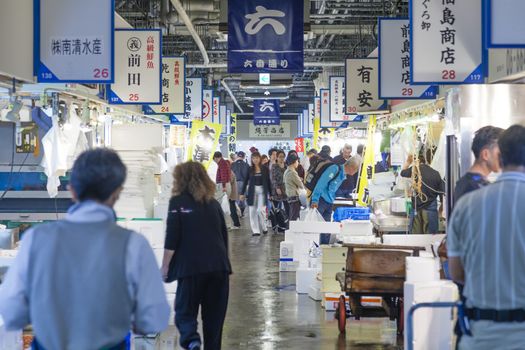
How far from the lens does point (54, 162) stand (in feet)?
30.6

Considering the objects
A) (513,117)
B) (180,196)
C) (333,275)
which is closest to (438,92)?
(333,275)

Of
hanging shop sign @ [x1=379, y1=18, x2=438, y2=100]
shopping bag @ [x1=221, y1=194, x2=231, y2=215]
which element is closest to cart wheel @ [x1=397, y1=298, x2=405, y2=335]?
hanging shop sign @ [x1=379, y1=18, x2=438, y2=100]

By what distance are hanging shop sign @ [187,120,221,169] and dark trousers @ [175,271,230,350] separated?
11104mm

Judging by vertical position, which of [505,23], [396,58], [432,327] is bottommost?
[432,327]

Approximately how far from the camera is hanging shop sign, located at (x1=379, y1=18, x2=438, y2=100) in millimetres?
12062

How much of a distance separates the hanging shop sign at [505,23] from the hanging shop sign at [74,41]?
12.1 feet

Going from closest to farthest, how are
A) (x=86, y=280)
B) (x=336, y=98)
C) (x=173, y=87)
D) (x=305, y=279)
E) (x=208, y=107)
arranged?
(x=86, y=280)
(x=305, y=279)
(x=173, y=87)
(x=336, y=98)
(x=208, y=107)

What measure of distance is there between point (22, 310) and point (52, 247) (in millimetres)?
281

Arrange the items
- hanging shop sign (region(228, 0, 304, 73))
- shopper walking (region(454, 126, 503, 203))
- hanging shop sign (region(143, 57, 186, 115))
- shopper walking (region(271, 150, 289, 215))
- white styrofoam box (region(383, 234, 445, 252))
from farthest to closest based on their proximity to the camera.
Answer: shopper walking (region(271, 150, 289, 215)), hanging shop sign (region(143, 57, 186, 115)), hanging shop sign (region(228, 0, 304, 73)), white styrofoam box (region(383, 234, 445, 252)), shopper walking (region(454, 126, 503, 203))

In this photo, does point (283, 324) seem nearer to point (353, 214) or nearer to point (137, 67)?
point (353, 214)

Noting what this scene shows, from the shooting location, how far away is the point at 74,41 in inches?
334

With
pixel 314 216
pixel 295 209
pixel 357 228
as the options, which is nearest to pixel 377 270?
pixel 357 228

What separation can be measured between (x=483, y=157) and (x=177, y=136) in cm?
1425

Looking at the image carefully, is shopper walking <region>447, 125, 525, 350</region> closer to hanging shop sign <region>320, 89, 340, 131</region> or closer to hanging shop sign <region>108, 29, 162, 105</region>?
hanging shop sign <region>108, 29, 162, 105</region>
